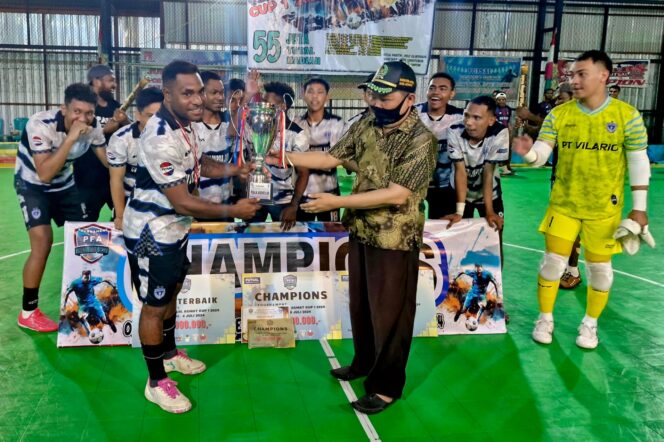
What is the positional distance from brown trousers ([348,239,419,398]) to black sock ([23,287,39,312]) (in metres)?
2.70

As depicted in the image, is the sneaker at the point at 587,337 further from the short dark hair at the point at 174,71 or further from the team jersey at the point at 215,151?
the short dark hair at the point at 174,71

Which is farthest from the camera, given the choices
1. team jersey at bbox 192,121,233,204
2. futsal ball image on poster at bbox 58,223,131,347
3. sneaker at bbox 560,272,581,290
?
sneaker at bbox 560,272,581,290

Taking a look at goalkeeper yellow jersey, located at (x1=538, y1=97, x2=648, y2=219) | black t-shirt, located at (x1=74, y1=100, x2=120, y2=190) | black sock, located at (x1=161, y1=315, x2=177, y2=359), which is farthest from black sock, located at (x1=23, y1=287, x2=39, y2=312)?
goalkeeper yellow jersey, located at (x1=538, y1=97, x2=648, y2=219)

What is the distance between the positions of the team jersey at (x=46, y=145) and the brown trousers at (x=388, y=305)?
251cm

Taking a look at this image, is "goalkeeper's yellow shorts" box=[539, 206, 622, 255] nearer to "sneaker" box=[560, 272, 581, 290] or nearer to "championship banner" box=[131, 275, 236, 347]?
"sneaker" box=[560, 272, 581, 290]

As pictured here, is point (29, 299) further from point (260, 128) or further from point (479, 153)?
point (479, 153)

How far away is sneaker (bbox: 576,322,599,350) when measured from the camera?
4723 mm

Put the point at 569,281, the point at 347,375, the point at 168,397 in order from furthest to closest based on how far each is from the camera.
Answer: the point at 569,281 → the point at 347,375 → the point at 168,397

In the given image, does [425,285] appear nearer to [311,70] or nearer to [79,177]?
[79,177]

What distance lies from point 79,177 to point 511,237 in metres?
5.67

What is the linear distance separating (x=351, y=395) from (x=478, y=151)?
2.40 m

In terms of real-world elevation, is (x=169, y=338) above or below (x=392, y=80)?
below

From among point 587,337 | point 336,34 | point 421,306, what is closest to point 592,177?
point 587,337

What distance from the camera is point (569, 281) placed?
20.5 feet
